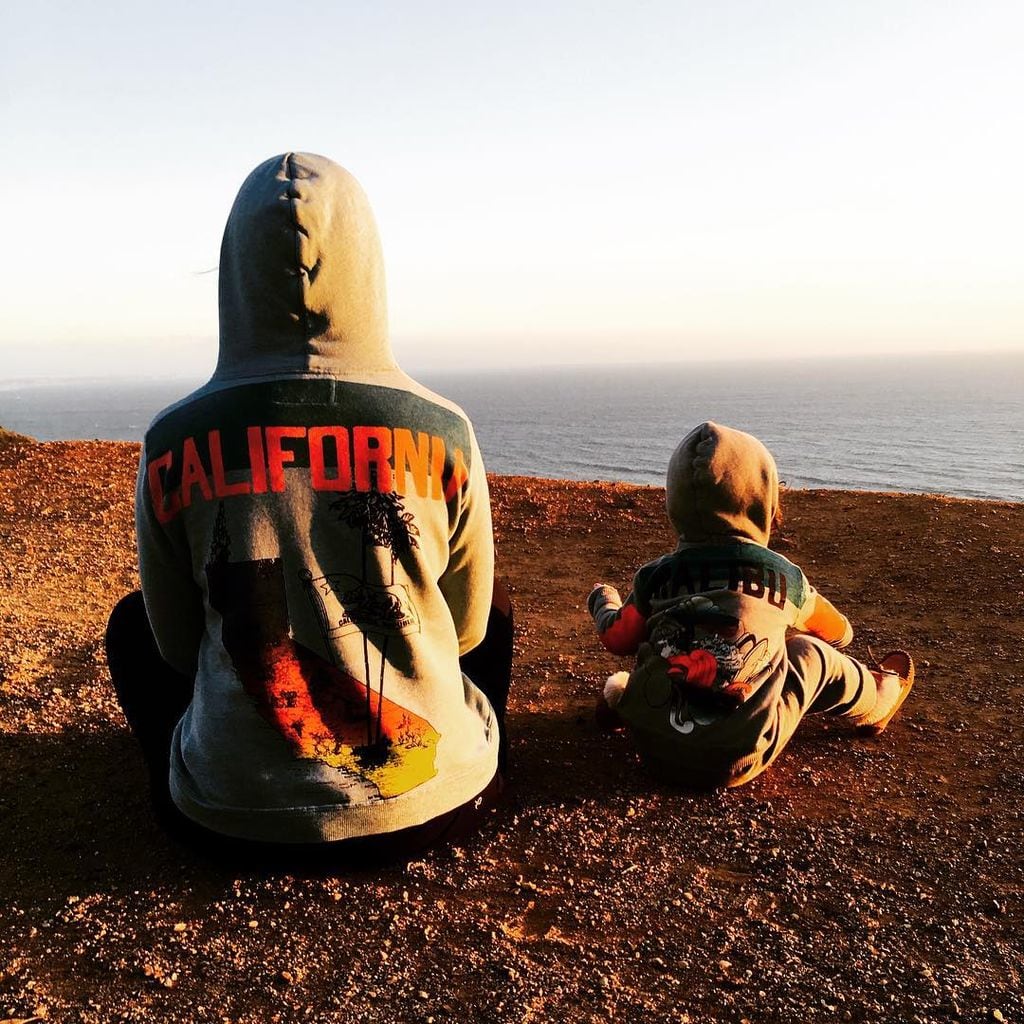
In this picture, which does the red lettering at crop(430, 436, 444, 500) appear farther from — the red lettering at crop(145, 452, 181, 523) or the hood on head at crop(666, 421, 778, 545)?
the hood on head at crop(666, 421, 778, 545)

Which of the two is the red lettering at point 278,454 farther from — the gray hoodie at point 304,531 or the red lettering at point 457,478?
the red lettering at point 457,478

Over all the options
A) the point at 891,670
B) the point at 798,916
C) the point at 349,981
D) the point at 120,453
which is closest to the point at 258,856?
the point at 349,981

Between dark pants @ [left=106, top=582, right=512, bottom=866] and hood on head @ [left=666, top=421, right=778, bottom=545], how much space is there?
36.9 inches

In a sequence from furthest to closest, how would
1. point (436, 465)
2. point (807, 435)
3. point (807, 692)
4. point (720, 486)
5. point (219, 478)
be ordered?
point (807, 435)
point (807, 692)
point (720, 486)
point (436, 465)
point (219, 478)

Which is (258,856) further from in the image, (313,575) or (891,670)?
(891,670)

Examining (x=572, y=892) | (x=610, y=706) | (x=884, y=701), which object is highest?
(x=884, y=701)

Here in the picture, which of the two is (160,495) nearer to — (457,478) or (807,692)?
(457,478)

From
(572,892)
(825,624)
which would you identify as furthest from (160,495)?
(825,624)

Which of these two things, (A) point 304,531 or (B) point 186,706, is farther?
(B) point 186,706

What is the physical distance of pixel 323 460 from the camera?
2609mm

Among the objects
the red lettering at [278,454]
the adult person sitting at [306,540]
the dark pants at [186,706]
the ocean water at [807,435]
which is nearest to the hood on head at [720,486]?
the dark pants at [186,706]

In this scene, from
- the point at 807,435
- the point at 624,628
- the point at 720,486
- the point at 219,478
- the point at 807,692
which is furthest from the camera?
the point at 807,435

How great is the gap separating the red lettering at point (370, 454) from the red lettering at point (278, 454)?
17 centimetres

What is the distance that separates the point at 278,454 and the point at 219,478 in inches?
7.3
